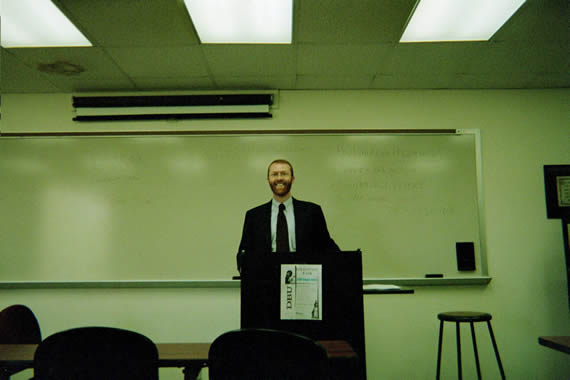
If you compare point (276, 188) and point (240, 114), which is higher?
point (240, 114)

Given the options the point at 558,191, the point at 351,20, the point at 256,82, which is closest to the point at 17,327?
the point at 256,82

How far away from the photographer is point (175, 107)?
3680 millimetres

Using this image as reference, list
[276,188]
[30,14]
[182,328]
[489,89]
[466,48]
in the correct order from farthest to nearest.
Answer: [489,89]
[182,328]
[466,48]
[276,188]
[30,14]

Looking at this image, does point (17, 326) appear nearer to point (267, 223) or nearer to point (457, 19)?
point (267, 223)

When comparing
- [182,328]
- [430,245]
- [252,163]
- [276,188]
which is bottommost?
[182,328]

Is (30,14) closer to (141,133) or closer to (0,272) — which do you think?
(141,133)

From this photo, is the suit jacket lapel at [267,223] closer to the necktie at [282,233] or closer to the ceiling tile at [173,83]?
the necktie at [282,233]

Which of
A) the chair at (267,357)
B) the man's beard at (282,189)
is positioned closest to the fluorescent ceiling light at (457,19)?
the man's beard at (282,189)

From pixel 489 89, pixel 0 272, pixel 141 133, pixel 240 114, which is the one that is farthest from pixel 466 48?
pixel 0 272

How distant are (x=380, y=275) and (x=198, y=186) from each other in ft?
5.66

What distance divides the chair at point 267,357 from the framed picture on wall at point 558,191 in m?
2.77

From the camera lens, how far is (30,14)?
8.52ft

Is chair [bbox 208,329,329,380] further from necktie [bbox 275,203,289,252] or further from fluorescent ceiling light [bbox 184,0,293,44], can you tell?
fluorescent ceiling light [bbox 184,0,293,44]

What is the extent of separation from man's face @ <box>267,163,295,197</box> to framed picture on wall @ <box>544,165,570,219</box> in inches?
79.2
